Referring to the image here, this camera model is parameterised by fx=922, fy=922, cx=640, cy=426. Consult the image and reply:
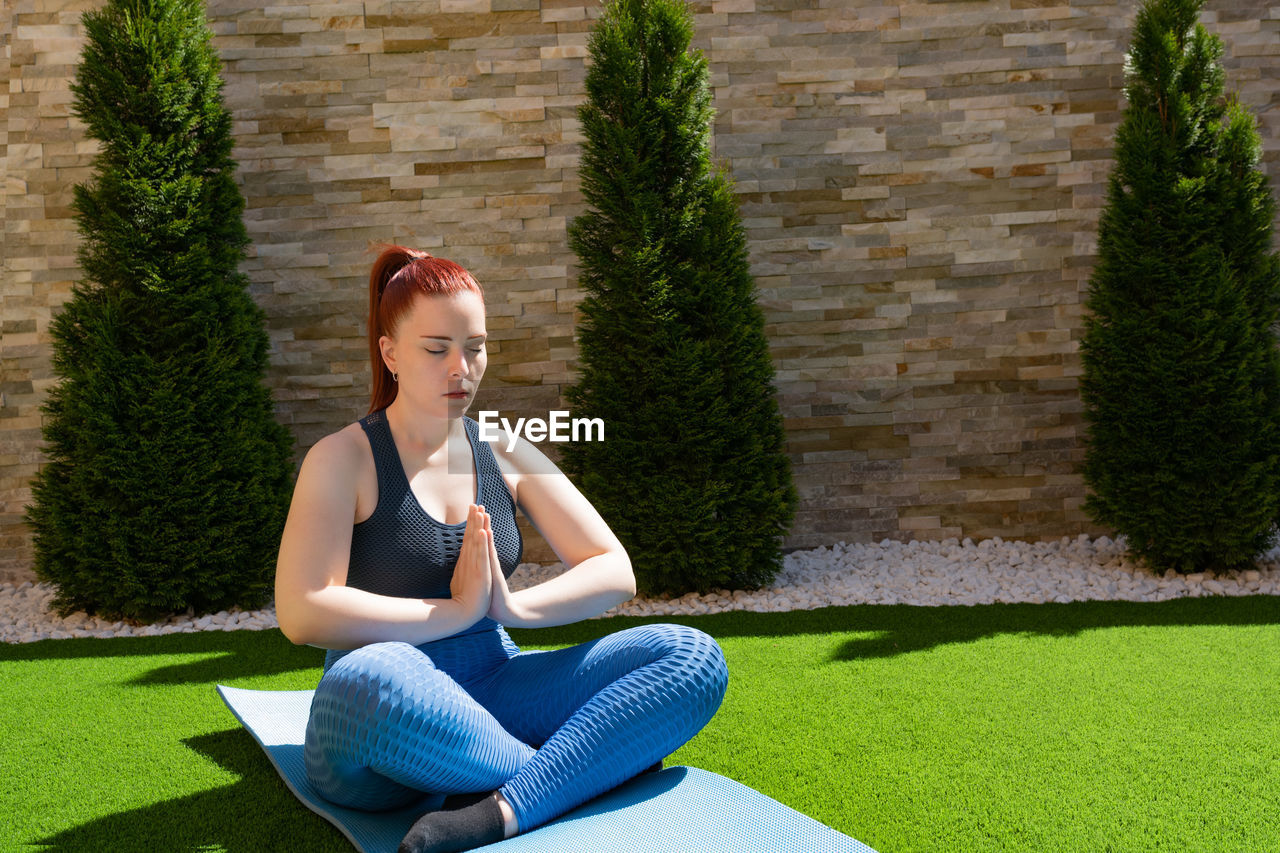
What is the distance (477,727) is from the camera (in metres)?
2.05

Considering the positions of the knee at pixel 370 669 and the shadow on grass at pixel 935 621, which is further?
the shadow on grass at pixel 935 621

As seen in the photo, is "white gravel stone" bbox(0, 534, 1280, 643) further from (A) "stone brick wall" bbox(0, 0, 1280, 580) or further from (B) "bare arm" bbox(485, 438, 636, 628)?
(B) "bare arm" bbox(485, 438, 636, 628)

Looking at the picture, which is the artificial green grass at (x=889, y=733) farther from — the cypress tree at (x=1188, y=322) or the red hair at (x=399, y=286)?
the red hair at (x=399, y=286)

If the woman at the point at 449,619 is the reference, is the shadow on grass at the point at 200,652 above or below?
below

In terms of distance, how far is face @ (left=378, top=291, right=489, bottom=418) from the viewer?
2254 millimetres

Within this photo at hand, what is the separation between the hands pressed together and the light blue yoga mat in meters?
0.49

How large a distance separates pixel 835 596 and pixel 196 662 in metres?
3.34

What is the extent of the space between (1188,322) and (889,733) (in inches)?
143

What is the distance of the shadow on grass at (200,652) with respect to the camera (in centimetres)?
400

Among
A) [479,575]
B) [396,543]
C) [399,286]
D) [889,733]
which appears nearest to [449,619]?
[479,575]

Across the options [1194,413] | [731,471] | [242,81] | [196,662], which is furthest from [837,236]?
[196,662]

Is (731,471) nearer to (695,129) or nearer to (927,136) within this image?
(695,129)

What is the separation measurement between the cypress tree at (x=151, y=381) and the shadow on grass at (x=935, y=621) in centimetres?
181

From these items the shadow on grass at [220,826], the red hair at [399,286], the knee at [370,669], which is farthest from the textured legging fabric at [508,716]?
the red hair at [399,286]
